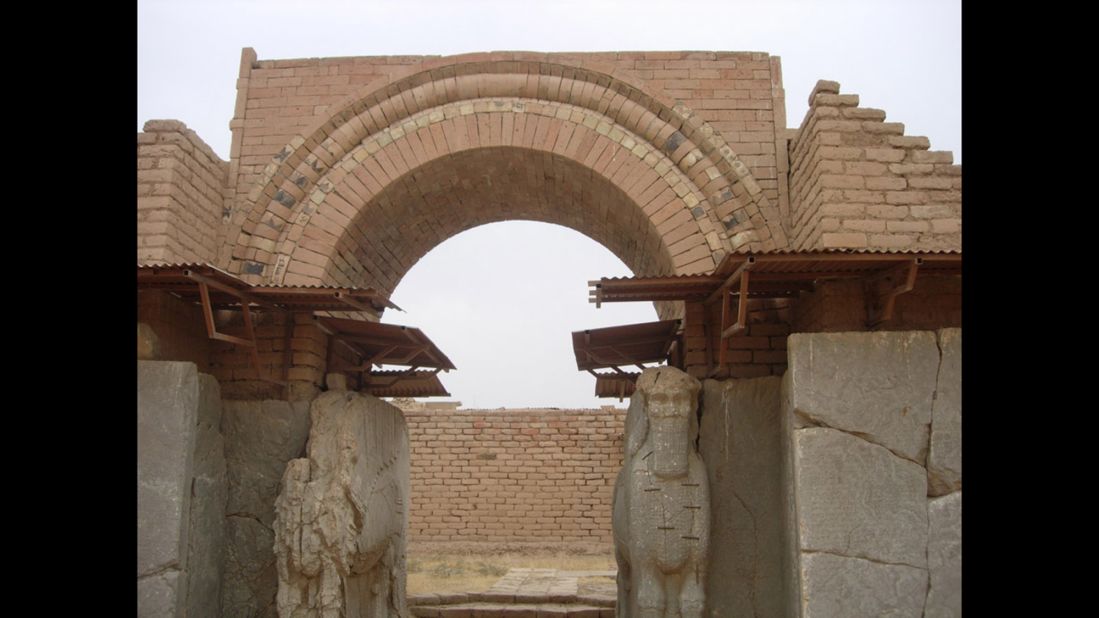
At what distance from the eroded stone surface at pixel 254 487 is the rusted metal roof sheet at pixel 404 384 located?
2.36 m

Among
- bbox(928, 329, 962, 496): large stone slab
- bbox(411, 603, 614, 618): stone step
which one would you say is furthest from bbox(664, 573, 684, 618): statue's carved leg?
bbox(411, 603, 614, 618): stone step

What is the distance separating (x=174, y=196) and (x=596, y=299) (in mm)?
3855

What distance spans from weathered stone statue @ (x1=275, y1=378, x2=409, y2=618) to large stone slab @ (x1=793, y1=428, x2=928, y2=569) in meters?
3.60

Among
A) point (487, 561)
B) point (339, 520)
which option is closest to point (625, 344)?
point (339, 520)

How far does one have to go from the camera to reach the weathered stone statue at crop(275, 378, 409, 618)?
6582 millimetres

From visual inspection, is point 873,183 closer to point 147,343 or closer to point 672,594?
point 672,594

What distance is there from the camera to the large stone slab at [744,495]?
6.72 meters

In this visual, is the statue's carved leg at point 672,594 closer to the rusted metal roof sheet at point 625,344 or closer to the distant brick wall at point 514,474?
the rusted metal roof sheet at point 625,344

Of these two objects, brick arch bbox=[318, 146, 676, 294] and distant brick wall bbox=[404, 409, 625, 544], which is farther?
distant brick wall bbox=[404, 409, 625, 544]

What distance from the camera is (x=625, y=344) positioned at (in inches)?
339

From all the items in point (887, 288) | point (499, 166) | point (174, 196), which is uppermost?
point (499, 166)

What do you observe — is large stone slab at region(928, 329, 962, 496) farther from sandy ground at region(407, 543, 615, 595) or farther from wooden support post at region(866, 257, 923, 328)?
sandy ground at region(407, 543, 615, 595)

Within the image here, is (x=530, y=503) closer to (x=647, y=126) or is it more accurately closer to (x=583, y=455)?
(x=583, y=455)

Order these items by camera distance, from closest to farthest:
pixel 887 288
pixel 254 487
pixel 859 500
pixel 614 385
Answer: pixel 859 500, pixel 887 288, pixel 254 487, pixel 614 385
